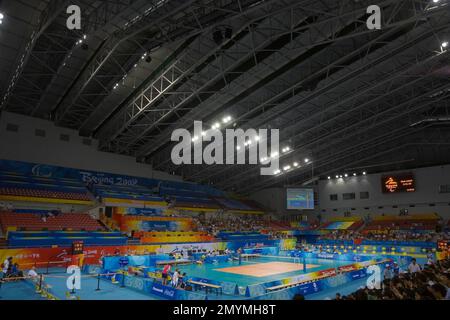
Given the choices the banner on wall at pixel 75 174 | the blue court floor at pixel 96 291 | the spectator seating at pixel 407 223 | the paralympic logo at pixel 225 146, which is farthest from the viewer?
the spectator seating at pixel 407 223

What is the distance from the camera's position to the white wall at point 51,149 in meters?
32.0

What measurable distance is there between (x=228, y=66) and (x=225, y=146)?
17566mm

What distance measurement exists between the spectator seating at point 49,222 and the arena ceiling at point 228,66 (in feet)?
32.4

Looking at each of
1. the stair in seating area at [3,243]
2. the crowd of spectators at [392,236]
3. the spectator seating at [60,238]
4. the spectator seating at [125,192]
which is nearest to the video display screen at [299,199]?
the crowd of spectators at [392,236]

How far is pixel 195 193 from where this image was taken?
49781 mm

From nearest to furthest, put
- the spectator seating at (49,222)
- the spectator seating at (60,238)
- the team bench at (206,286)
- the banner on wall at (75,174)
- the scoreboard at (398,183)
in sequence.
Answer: the team bench at (206,286)
the spectator seating at (60,238)
the spectator seating at (49,222)
the banner on wall at (75,174)
the scoreboard at (398,183)

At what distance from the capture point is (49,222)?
28422 millimetres

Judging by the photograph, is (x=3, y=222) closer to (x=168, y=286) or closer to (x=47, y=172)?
(x=47, y=172)

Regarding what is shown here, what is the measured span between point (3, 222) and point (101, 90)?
1337cm

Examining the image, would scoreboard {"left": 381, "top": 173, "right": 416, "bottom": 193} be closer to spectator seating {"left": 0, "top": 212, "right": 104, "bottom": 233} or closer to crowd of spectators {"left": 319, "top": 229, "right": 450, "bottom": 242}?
crowd of spectators {"left": 319, "top": 229, "right": 450, "bottom": 242}

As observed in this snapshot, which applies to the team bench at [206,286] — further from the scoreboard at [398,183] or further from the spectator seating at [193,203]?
the scoreboard at [398,183]

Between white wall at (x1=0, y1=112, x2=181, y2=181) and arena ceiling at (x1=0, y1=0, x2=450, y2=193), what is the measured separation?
115 cm

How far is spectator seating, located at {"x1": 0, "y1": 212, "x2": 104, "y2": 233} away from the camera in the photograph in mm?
25891

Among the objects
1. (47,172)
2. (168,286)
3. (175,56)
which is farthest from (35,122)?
(168,286)
